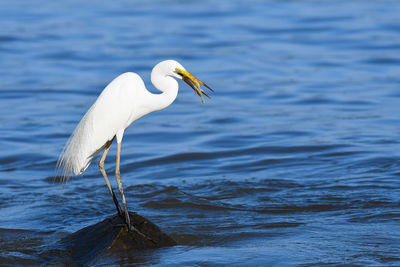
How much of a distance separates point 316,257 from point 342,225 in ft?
3.22

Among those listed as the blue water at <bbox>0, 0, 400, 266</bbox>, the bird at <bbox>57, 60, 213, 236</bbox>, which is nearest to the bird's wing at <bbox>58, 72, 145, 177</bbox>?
the bird at <bbox>57, 60, 213, 236</bbox>

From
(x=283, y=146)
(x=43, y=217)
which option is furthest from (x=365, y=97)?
(x=43, y=217)

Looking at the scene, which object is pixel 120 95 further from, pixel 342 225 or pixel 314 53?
pixel 314 53

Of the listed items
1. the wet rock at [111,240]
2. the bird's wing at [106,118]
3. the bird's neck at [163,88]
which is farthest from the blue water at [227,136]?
the bird's neck at [163,88]

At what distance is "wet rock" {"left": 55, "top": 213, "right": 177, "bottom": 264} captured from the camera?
5.96 metres

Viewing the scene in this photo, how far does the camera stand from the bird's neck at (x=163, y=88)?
6.09m

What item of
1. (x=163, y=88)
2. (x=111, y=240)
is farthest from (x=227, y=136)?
(x=111, y=240)

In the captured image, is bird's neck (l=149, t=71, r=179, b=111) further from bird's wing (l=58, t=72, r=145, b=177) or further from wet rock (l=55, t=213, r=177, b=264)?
wet rock (l=55, t=213, r=177, b=264)

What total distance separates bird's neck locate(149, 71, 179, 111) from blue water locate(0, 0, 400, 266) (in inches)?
49.8

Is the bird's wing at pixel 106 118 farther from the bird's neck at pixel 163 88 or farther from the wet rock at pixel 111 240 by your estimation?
the wet rock at pixel 111 240

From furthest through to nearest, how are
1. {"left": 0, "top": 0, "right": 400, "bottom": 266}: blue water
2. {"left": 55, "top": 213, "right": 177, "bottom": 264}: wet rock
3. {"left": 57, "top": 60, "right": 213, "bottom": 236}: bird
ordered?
1. {"left": 0, "top": 0, "right": 400, "bottom": 266}: blue water
2. {"left": 57, "top": 60, "right": 213, "bottom": 236}: bird
3. {"left": 55, "top": 213, "right": 177, "bottom": 264}: wet rock

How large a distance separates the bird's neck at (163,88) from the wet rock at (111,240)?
0.99 meters

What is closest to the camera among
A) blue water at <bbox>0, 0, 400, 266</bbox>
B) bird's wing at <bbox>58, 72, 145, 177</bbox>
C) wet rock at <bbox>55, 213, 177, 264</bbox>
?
wet rock at <bbox>55, 213, 177, 264</bbox>

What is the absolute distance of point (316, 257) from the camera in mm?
5902
